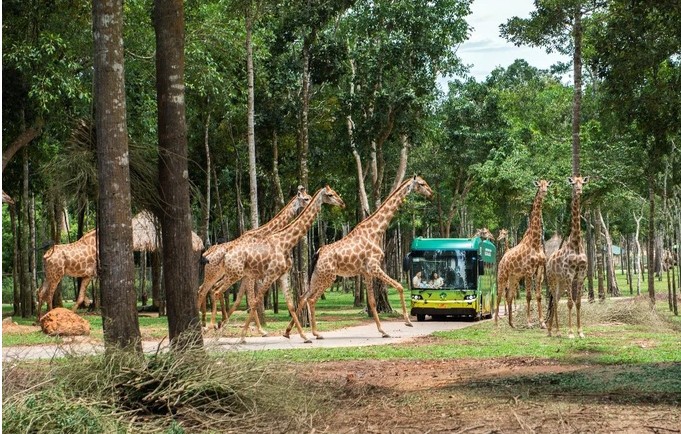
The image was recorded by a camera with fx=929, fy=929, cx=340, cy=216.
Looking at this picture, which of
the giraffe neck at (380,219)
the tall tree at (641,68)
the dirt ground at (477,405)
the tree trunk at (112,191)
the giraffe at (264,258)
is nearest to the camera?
the dirt ground at (477,405)

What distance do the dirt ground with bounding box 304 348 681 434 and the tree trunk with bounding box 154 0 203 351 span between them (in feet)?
7.17

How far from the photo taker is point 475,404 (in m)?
9.63

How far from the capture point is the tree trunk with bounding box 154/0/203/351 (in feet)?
35.3

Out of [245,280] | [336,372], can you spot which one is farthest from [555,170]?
[336,372]

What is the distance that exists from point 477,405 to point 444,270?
63.0 ft

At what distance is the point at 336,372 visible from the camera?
13.4m

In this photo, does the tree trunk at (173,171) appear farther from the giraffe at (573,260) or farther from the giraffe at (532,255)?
the giraffe at (532,255)

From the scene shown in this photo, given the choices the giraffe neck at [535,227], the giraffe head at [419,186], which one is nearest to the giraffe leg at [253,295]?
the giraffe head at [419,186]

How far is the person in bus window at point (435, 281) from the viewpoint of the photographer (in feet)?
93.6

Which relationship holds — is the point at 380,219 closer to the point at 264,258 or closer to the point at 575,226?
the point at 264,258

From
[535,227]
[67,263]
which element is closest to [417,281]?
[535,227]

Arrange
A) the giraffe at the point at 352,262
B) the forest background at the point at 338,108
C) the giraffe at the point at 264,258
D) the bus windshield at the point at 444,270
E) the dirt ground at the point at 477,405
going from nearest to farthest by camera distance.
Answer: the dirt ground at the point at 477,405 → the forest background at the point at 338,108 → the giraffe at the point at 264,258 → the giraffe at the point at 352,262 → the bus windshield at the point at 444,270

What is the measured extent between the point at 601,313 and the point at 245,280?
10.5m

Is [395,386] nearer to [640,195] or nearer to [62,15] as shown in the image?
[62,15]
